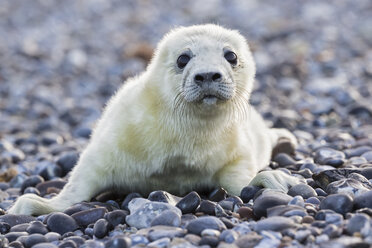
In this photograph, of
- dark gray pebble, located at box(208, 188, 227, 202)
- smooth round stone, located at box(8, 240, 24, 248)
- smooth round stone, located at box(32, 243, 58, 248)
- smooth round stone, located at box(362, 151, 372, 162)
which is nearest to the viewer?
smooth round stone, located at box(32, 243, 58, 248)

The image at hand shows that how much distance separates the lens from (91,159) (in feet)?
15.5

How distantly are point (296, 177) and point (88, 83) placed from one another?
20.9 ft

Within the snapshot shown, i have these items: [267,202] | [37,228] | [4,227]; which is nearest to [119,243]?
[37,228]

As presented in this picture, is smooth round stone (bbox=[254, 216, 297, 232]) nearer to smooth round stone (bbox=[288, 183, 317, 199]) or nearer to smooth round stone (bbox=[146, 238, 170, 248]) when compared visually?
smooth round stone (bbox=[146, 238, 170, 248])

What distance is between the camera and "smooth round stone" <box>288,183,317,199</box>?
13.6 ft

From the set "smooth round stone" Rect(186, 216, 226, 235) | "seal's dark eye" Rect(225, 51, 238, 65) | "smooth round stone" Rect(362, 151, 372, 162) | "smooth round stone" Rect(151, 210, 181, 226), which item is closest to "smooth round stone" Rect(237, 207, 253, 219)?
"smooth round stone" Rect(186, 216, 226, 235)

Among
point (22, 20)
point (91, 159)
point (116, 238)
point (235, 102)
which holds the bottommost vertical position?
point (116, 238)

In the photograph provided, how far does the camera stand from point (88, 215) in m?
4.04

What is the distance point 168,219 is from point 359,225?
1081 millimetres

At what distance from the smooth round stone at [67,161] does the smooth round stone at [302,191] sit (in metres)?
2.46

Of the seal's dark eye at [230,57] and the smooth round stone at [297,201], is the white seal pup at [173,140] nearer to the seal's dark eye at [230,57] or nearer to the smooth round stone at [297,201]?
the seal's dark eye at [230,57]

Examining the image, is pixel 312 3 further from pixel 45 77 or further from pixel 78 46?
pixel 45 77

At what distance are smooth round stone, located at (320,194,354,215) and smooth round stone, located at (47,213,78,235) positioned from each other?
5.05ft

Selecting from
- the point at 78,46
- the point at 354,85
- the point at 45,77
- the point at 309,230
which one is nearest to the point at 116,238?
the point at 309,230
